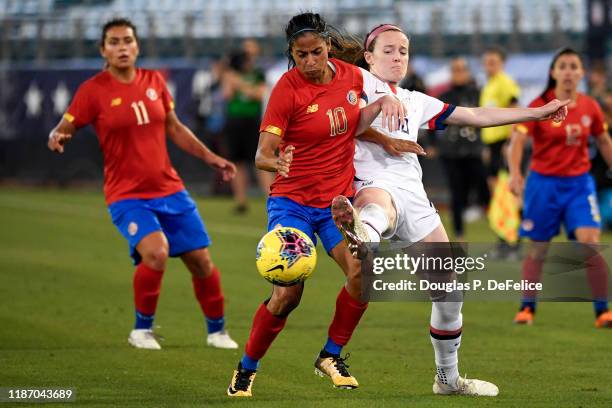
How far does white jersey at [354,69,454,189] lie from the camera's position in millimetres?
7992

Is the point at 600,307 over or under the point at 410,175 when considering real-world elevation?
under

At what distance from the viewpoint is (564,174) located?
36.1 feet

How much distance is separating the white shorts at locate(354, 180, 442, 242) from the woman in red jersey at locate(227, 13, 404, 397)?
27 cm

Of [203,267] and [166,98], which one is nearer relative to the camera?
[203,267]

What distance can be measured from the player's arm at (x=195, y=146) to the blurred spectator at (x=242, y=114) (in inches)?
407

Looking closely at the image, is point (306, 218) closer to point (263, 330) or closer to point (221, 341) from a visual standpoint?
point (263, 330)

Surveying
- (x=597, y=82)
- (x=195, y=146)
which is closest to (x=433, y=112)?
(x=195, y=146)

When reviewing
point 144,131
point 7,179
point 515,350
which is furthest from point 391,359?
point 7,179

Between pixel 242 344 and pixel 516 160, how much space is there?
286 cm

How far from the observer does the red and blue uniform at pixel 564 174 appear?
35.7 feet

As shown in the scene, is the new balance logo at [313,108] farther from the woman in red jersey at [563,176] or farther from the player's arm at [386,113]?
the woman in red jersey at [563,176]

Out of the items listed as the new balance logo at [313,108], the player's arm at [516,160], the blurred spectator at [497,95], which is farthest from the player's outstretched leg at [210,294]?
the blurred spectator at [497,95]

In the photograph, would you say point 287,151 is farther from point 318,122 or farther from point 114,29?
point 114,29

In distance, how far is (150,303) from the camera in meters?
9.75
